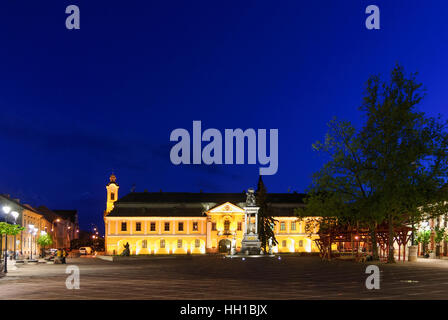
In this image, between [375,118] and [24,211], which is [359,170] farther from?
[24,211]

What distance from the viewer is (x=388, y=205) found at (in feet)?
127

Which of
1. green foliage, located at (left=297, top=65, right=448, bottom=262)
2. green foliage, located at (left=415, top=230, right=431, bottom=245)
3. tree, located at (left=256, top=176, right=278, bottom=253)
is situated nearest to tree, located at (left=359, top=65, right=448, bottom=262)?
green foliage, located at (left=297, top=65, right=448, bottom=262)

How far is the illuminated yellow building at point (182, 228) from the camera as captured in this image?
94.6 m

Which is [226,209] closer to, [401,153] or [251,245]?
[251,245]

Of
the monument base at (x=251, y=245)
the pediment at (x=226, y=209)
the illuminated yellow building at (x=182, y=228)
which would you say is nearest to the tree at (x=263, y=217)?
the illuminated yellow building at (x=182, y=228)

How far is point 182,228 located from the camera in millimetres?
96250

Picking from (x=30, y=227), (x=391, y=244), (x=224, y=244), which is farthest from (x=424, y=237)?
(x=30, y=227)

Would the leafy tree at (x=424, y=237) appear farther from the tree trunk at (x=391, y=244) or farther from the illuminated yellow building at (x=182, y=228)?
the illuminated yellow building at (x=182, y=228)

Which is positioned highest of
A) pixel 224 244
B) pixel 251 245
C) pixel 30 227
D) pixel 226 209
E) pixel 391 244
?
pixel 226 209

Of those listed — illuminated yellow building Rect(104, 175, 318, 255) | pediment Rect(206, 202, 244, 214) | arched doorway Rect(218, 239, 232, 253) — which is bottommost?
arched doorway Rect(218, 239, 232, 253)

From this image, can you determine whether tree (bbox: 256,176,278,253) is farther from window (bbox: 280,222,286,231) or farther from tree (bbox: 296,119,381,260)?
tree (bbox: 296,119,381,260)

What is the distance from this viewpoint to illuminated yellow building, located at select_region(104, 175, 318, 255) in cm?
9462
